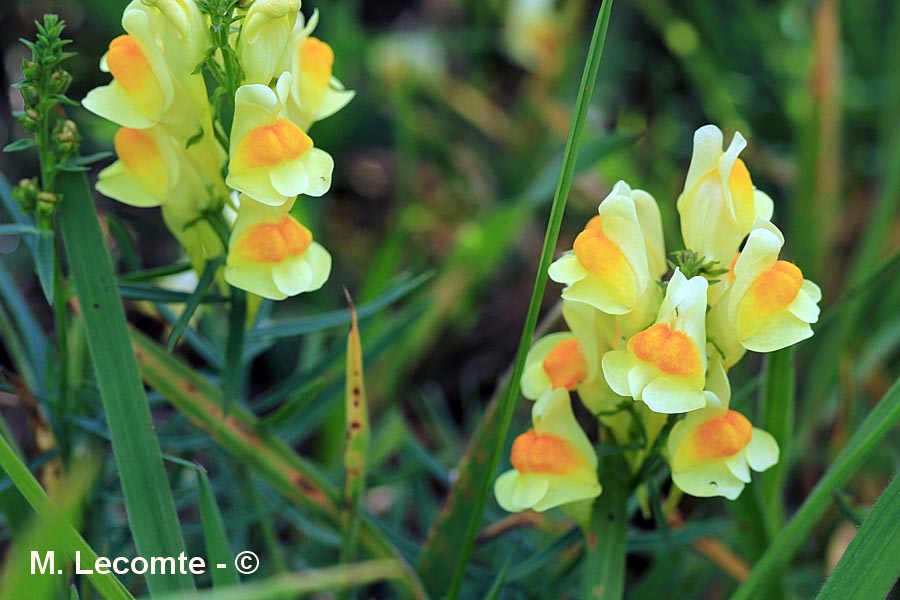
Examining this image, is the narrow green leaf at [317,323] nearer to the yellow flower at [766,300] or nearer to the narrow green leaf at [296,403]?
the narrow green leaf at [296,403]

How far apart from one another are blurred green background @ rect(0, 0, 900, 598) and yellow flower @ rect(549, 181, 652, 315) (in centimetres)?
43

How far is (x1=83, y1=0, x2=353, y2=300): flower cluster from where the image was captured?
859 mm

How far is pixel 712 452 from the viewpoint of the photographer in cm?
87

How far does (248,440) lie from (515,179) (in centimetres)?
125

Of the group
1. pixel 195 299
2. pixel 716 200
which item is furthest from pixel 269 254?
pixel 716 200

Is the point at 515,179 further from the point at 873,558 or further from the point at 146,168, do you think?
the point at 873,558

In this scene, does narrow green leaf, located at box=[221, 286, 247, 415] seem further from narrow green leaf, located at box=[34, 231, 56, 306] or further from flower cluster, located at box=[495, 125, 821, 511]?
flower cluster, located at box=[495, 125, 821, 511]

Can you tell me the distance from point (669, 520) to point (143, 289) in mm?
649

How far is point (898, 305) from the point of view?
1.77 m

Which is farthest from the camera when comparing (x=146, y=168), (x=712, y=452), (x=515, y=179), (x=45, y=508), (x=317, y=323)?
(x=515, y=179)

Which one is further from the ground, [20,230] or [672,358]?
[20,230]

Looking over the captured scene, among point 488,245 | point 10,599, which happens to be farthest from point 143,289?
point 488,245


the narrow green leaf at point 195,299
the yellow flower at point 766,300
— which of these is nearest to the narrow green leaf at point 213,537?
the narrow green leaf at point 195,299

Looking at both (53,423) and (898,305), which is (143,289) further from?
(898,305)
